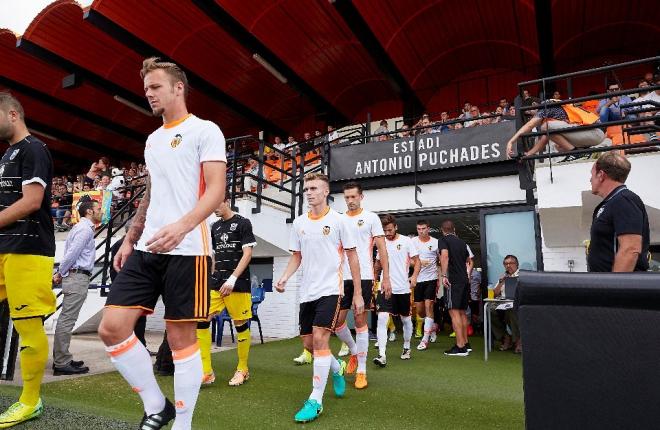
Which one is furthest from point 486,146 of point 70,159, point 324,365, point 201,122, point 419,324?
point 70,159

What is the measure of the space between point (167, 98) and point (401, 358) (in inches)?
200

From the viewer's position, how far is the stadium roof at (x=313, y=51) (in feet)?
38.8

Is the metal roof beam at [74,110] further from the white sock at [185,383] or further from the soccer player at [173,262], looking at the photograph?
the white sock at [185,383]

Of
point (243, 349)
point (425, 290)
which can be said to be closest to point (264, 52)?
point (425, 290)

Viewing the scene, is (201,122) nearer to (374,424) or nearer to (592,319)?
(592,319)

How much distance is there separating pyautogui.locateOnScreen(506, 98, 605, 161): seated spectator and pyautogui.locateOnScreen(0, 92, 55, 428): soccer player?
4.50m

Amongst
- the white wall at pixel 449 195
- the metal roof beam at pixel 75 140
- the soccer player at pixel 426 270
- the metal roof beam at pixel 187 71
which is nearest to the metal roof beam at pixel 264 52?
the metal roof beam at pixel 187 71

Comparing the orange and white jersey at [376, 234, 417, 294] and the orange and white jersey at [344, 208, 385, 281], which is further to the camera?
the orange and white jersey at [376, 234, 417, 294]

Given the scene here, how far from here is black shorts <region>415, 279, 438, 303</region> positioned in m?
8.04

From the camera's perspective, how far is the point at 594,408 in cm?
137

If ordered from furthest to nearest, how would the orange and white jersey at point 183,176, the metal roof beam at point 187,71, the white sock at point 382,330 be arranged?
the metal roof beam at point 187,71 → the white sock at point 382,330 → the orange and white jersey at point 183,176

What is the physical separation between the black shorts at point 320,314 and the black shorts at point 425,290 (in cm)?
472

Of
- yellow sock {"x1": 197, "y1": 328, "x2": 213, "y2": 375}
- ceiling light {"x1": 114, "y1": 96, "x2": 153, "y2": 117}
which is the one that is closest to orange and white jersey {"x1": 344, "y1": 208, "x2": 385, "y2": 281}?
yellow sock {"x1": 197, "y1": 328, "x2": 213, "y2": 375}

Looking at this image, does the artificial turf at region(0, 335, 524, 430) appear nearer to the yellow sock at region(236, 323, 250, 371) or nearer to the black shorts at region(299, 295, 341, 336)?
the yellow sock at region(236, 323, 250, 371)
